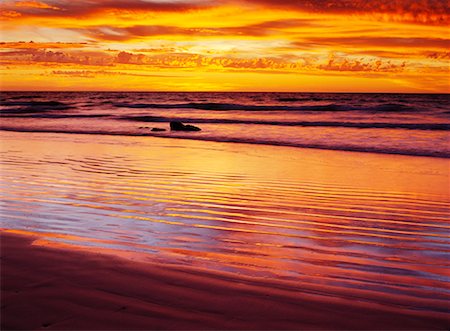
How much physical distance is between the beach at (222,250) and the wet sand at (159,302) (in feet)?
0.04

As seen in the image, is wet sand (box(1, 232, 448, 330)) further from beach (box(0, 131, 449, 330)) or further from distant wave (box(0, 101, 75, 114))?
distant wave (box(0, 101, 75, 114))

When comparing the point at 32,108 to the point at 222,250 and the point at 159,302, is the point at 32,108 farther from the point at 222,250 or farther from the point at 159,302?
the point at 159,302

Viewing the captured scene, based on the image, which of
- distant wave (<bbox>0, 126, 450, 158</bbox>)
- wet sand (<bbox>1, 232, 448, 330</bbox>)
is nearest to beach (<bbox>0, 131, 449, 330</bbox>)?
wet sand (<bbox>1, 232, 448, 330</bbox>)

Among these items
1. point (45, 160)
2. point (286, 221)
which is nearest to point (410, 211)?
point (286, 221)

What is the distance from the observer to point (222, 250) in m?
4.61

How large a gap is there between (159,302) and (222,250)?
4.39 feet

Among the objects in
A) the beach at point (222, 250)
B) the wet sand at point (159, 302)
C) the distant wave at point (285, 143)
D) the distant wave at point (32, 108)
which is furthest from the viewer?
the distant wave at point (32, 108)

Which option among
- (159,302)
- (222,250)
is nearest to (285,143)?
(222,250)

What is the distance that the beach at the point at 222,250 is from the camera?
3209 mm

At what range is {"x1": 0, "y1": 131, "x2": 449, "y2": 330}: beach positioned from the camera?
10.5ft

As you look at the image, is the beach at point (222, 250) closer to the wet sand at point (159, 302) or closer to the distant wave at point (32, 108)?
the wet sand at point (159, 302)

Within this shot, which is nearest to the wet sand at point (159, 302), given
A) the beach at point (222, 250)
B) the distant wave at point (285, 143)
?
the beach at point (222, 250)

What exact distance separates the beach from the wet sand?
0.01 m

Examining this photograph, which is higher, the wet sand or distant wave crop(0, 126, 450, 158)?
the wet sand
